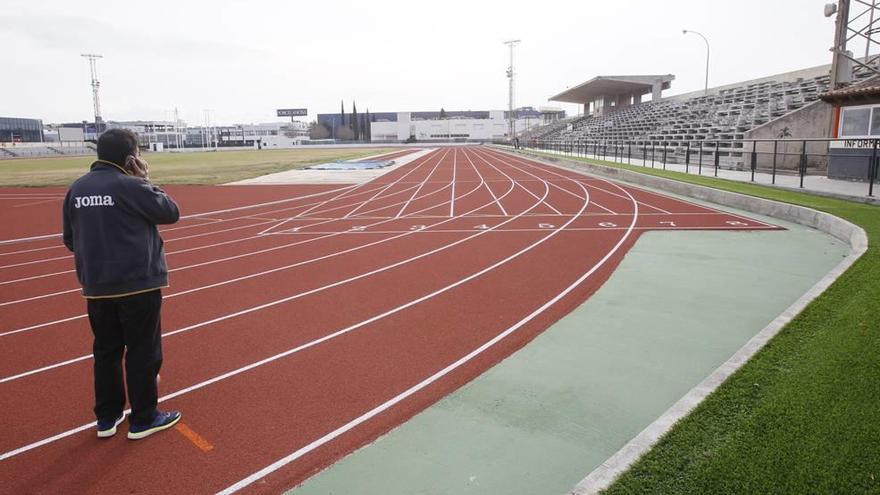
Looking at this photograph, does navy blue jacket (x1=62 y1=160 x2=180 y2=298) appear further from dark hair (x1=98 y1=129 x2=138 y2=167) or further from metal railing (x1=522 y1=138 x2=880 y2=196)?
metal railing (x1=522 y1=138 x2=880 y2=196)

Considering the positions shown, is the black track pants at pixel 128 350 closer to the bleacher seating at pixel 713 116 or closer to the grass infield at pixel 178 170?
the bleacher seating at pixel 713 116

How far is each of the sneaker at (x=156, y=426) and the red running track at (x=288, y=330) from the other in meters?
0.07

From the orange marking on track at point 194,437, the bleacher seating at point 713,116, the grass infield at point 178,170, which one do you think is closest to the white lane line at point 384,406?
the orange marking on track at point 194,437

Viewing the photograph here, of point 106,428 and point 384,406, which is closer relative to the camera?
point 106,428

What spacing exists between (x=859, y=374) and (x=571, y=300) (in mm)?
3202

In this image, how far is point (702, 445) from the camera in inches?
123

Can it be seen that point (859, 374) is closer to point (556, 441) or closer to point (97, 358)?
point (556, 441)

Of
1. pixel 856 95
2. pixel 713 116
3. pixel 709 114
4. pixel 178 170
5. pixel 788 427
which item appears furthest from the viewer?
pixel 178 170

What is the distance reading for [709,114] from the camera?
117ft

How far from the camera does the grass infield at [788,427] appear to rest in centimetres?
277

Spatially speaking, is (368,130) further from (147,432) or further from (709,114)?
(147,432)

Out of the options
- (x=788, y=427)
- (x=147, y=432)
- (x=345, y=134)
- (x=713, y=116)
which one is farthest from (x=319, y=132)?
(x=788, y=427)

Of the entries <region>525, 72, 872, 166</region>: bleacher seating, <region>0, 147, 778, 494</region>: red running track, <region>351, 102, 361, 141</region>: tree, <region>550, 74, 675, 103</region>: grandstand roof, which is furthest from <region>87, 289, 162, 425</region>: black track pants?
<region>351, 102, 361, 141</region>: tree

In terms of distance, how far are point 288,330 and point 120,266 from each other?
2.53 metres
